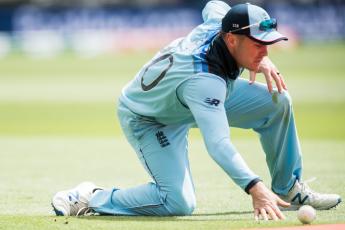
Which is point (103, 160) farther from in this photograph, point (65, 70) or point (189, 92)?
point (65, 70)

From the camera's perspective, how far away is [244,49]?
21.8ft

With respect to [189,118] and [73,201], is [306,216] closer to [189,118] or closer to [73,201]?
[189,118]

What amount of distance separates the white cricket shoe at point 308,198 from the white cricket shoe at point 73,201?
5.82 ft

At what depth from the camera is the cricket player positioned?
252 inches

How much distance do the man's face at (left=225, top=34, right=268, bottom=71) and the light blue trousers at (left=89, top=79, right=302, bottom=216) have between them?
811 millimetres

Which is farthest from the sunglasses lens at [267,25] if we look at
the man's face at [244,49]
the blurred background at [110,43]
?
the blurred background at [110,43]

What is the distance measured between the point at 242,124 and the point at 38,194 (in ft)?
7.41

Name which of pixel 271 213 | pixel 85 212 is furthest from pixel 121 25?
pixel 271 213

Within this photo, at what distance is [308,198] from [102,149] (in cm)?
592

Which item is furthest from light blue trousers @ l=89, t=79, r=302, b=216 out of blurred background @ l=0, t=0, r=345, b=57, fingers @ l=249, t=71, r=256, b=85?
blurred background @ l=0, t=0, r=345, b=57

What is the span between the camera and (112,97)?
74.3 feet

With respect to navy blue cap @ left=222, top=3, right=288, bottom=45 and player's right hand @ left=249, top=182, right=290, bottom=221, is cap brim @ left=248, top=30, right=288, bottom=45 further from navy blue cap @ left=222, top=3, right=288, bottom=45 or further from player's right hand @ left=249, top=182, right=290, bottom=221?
player's right hand @ left=249, top=182, right=290, bottom=221

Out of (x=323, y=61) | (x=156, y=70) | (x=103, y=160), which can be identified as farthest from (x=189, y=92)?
(x=323, y=61)

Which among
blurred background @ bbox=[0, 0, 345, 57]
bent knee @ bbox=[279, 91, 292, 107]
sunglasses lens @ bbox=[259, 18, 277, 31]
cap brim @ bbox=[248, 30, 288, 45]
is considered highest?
sunglasses lens @ bbox=[259, 18, 277, 31]
